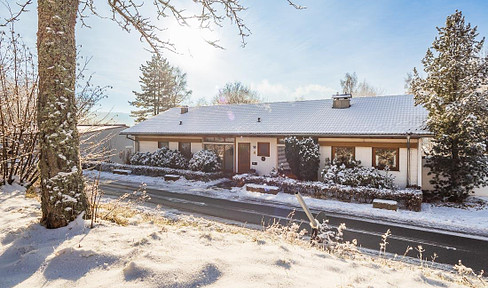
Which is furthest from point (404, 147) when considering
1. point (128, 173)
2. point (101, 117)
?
point (128, 173)

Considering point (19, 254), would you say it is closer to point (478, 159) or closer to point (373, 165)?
point (373, 165)

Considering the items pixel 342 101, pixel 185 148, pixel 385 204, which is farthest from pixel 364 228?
pixel 185 148

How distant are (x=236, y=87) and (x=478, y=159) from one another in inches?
1473

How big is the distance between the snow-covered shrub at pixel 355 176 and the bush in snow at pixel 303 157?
714 millimetres

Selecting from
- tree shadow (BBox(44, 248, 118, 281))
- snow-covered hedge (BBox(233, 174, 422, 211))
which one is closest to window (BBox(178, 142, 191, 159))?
snow-covered hedge (BBox(233, 174, 422, 211))

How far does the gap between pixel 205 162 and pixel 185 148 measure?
3463 millimetres

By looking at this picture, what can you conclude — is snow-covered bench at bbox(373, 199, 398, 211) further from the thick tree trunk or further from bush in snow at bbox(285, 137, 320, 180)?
the thick tree trunk


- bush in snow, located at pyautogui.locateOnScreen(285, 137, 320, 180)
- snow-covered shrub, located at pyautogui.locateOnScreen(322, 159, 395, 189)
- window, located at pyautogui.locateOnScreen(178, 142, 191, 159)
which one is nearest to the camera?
snow-covered shrub, located at pyautogui.locateOnScreen(322, 159, 395, 189)

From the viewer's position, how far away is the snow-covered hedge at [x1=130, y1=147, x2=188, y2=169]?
60.1 ft

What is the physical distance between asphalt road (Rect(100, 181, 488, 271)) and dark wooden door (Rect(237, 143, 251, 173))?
546 cm

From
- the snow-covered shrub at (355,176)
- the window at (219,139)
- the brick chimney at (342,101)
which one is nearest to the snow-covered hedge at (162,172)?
the window at (219,139)

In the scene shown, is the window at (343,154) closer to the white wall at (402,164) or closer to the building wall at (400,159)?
the building wall at (400,159)

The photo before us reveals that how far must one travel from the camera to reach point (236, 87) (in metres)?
45.3

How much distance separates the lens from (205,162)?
1664 centimetres
